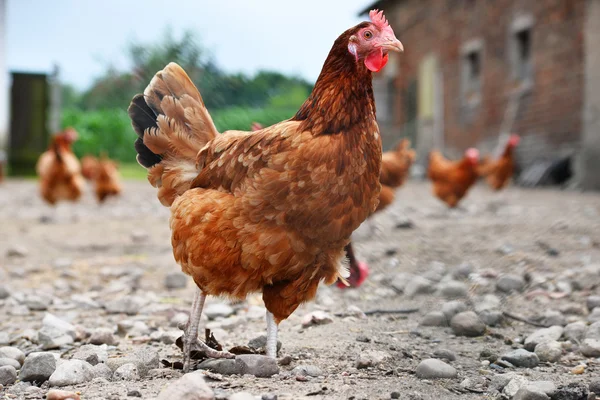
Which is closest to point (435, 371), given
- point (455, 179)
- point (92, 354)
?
point (92, 354)

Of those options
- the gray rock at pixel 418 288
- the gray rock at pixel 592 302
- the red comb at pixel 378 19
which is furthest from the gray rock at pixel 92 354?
the gray rock at pixel 592 302

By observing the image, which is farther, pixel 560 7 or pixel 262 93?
pixel 560 7

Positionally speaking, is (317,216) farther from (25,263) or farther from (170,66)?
(25,263)

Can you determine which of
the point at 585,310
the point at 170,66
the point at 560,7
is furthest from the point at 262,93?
the point at 560,7

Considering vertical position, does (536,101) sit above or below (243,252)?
above

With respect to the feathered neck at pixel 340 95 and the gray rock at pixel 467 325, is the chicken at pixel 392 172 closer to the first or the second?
the gray rock at pixel 467 325

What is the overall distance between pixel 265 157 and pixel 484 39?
15.0 metres

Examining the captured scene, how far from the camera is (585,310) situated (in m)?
3.43

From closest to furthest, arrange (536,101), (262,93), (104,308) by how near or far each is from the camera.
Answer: (104,308), (262,93), (536,101)

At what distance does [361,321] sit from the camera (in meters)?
3.30

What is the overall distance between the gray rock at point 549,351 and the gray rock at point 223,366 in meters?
1.31

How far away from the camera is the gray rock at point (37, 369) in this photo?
237cm

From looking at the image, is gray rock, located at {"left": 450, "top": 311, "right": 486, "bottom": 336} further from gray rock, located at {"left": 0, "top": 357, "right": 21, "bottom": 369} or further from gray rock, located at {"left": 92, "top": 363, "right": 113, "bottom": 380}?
gray rock, located at {"left": 0, "top": 357, "right": 21, "bottom": 369}

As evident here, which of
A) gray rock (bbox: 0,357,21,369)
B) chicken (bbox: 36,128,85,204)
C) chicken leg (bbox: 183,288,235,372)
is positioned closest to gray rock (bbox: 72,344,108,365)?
gray rock (bbox: 0,357,21,369)
